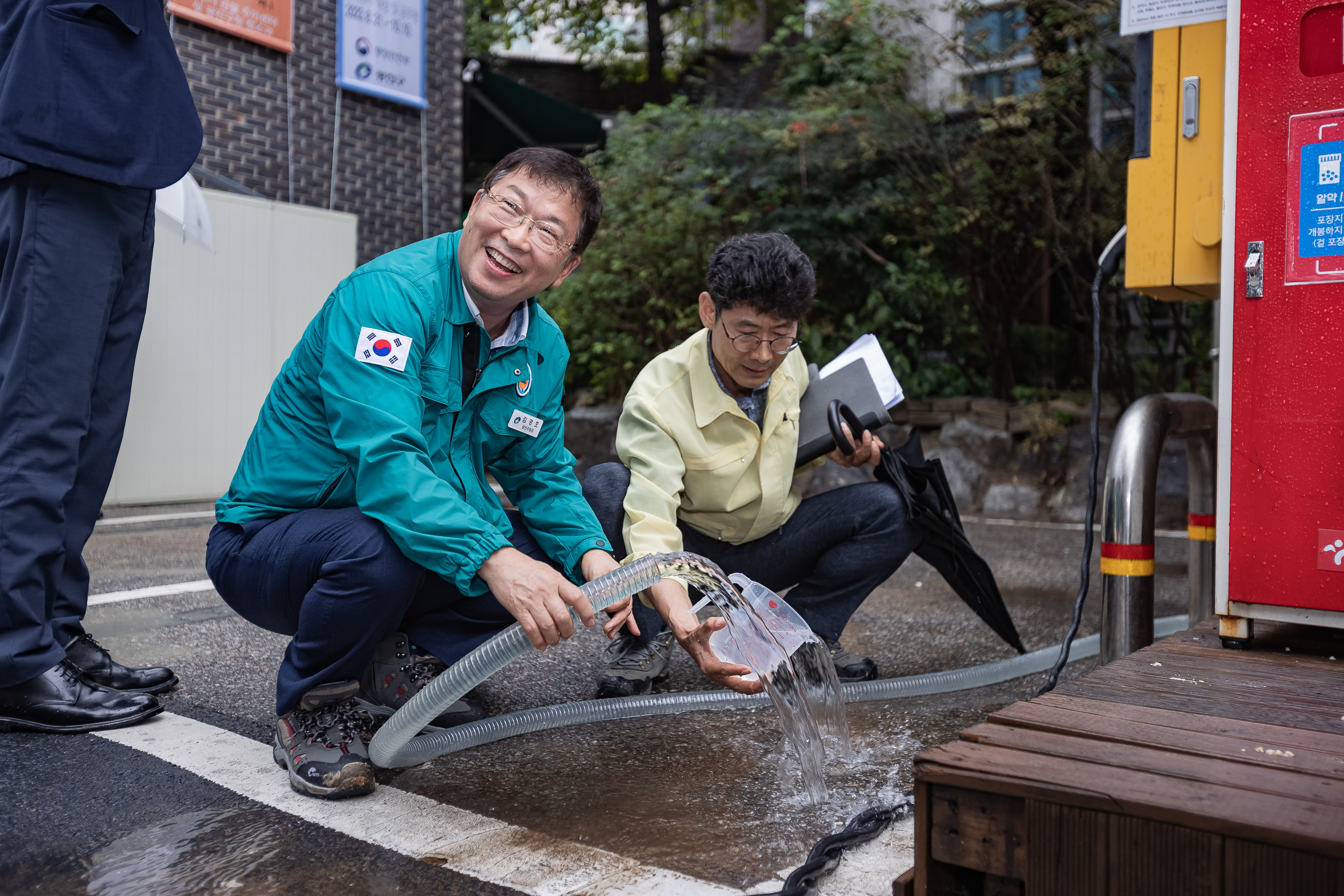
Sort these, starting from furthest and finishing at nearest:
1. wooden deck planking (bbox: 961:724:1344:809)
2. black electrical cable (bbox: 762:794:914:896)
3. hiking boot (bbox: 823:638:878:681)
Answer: hiking boot (bbox: 823:638:878:681)
black electrical cable (bbox: 762:794:914:896)
wooden deck planking (bbox: 961:724:1344:809)

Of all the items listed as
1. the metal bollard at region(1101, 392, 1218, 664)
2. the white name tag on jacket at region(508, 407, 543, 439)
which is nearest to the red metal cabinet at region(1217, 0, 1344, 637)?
the metal bollard at region(1101, 392, 1218, 664)

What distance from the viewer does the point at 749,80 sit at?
522 inches

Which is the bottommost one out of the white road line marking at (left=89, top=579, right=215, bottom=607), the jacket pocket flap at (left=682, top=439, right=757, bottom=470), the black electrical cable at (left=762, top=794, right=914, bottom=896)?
the white road line marking at (left=89, top=579, right=215, bottom=607)

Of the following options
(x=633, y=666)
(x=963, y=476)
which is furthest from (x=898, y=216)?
(x=633, y=666)

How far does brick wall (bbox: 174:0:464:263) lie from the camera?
27.1 ft

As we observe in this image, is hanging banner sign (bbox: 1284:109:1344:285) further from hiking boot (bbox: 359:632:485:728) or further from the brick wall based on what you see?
the brick wall

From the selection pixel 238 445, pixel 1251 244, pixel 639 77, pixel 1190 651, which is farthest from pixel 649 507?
pixel 639 77

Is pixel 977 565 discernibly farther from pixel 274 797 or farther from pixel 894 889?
pixel 274 797

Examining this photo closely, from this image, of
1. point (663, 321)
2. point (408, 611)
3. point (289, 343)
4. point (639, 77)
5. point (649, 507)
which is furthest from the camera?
point (639, 77)

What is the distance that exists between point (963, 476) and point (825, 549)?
5103mm

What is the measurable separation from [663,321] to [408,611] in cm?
673

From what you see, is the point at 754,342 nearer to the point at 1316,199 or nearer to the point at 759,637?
the point at 759,637

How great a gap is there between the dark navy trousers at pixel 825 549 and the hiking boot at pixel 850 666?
8cm

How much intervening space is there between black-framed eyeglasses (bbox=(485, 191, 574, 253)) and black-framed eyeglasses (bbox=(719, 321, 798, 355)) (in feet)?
2.15
